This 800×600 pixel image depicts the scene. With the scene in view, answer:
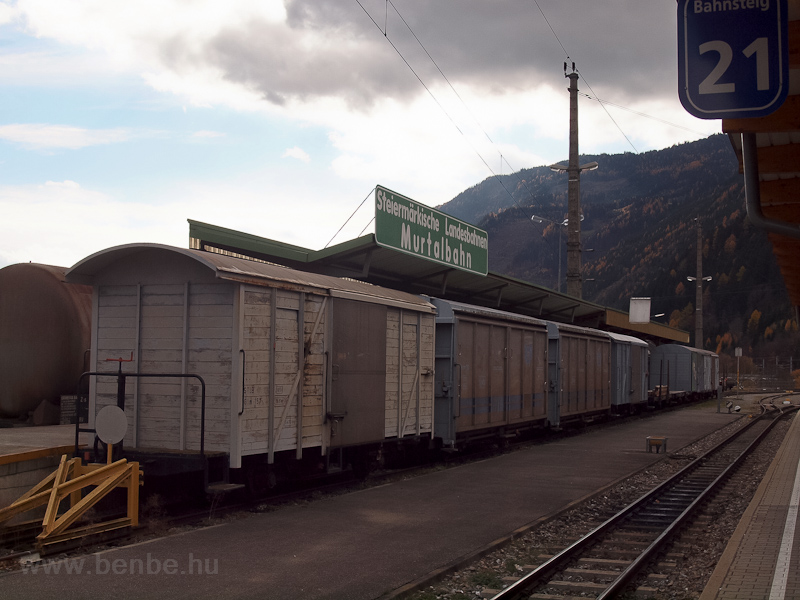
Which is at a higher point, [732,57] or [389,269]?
[389,269]

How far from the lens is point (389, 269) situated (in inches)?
650

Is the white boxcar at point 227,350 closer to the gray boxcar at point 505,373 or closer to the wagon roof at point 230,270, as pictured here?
the wagon roof at point 230,270

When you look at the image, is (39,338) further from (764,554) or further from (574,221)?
(574,221)

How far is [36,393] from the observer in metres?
12.9

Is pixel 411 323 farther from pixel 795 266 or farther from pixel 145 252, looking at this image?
pixel 795 266

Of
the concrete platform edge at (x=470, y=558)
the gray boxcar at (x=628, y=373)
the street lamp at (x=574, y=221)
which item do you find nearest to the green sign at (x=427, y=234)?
the concrete platform edge at (x=470, y=558)

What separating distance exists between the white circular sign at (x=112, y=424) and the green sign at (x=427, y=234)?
6320 millimetres

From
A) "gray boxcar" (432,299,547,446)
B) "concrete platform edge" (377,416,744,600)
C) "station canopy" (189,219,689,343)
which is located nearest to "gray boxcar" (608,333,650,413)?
"station canopy" (189,219,689,343)

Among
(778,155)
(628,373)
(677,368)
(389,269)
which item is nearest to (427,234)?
(389,269)

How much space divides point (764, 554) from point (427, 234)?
953cm

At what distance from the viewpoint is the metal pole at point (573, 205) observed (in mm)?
29203

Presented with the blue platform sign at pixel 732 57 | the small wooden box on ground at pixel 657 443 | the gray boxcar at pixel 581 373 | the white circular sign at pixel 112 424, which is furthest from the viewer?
the gray boxcar at pixel 581 373

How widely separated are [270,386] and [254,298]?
1.15 m

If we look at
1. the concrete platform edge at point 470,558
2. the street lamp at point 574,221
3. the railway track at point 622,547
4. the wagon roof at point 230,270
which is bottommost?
the railway track at point 622,547
